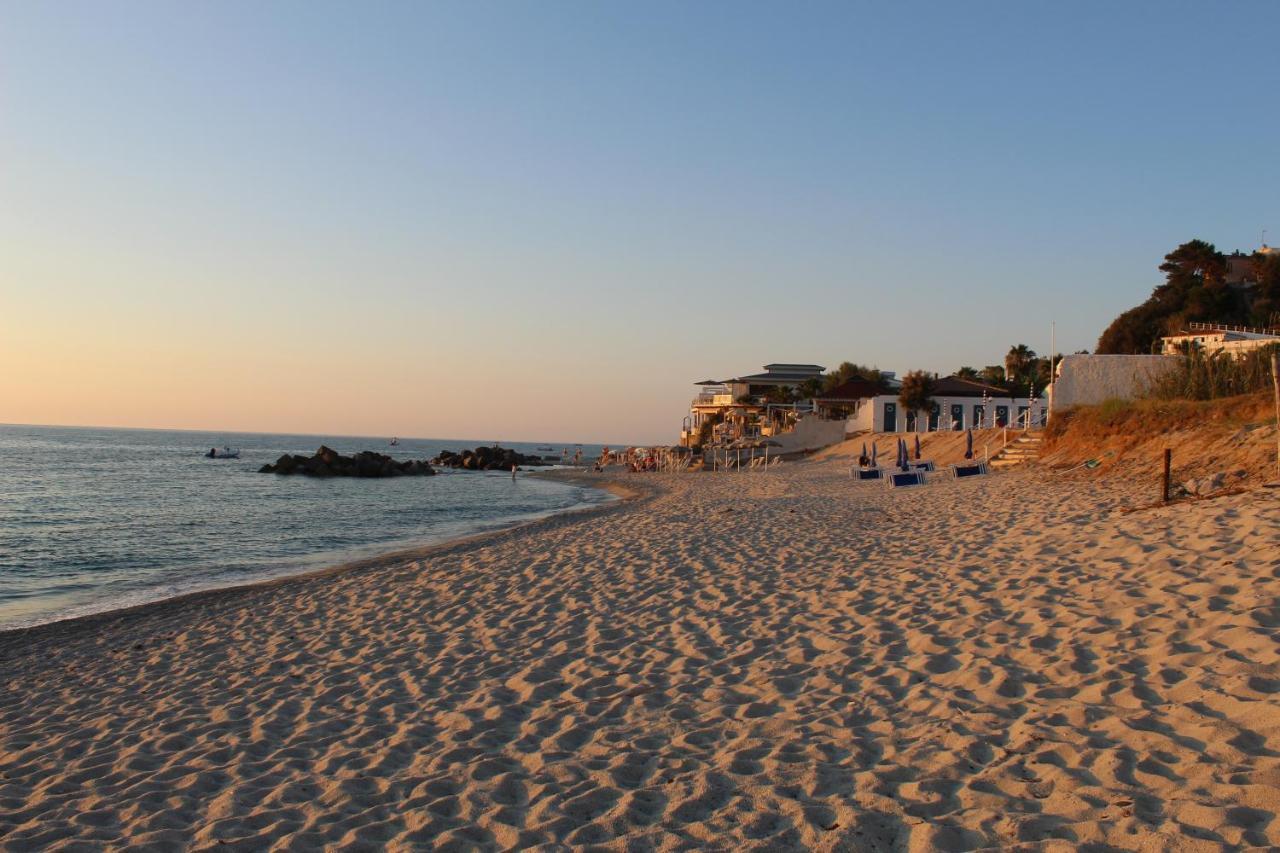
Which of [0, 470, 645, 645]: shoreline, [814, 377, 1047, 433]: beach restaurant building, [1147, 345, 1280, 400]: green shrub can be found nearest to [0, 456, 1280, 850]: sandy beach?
[0, 470, 645, 645]: shoreline

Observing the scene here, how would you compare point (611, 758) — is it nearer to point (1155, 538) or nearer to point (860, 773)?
point (860, 773)

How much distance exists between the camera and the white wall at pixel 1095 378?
26.2m

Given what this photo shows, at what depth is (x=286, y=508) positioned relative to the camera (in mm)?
31984

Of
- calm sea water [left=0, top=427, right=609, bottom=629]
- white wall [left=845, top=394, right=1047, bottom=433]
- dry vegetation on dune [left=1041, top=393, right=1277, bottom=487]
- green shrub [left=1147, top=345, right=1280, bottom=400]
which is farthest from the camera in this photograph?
white wall [left=845, top=394, right=1047, bottom=433]

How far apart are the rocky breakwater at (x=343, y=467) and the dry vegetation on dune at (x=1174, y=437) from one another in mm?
43998

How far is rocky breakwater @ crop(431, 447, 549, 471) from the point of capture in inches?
2734

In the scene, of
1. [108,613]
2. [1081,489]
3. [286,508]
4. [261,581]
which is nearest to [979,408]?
[1081,489]

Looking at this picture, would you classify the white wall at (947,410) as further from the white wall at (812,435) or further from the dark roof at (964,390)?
the white wall at (812,435)

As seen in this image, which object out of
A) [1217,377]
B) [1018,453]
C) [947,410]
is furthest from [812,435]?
[1217,377]

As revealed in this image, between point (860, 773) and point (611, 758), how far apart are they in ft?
4.94

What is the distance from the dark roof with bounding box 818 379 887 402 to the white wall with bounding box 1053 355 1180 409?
2332 cm

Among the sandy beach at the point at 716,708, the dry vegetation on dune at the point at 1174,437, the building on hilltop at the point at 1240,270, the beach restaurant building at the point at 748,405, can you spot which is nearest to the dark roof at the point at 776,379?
the beach restaurant building at the point at 748,405

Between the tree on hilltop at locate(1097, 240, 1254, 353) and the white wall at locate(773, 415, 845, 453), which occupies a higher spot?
the tree on hilltop at locate(1097, 240, 1254, 353)

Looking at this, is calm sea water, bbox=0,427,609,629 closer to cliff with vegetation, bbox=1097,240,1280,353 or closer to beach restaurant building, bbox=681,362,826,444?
beach restaurant building, bbox=681,362,826,444
